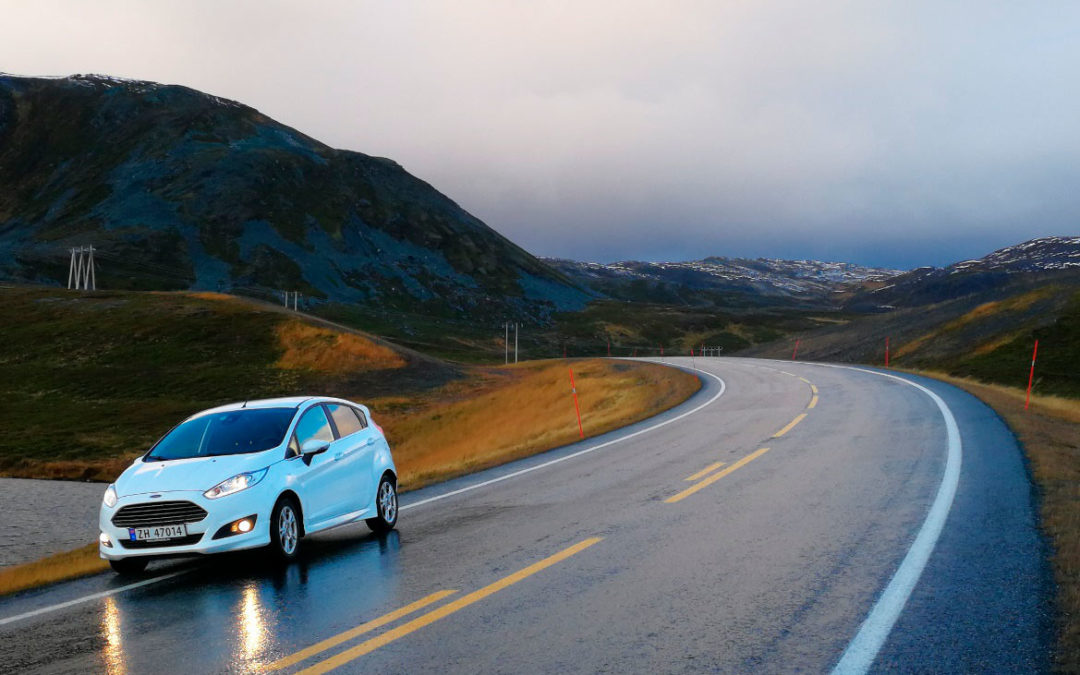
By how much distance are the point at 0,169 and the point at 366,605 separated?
209 meters

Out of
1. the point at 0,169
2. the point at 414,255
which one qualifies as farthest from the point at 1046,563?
the point at 0,169

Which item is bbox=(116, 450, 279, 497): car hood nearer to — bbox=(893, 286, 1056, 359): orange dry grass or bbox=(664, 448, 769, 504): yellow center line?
bbox=(664, 448, 769, 504): yellow center line

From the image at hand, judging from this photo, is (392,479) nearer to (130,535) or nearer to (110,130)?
(130,535)

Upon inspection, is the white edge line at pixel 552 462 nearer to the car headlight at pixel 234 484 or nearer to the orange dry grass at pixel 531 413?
the orange dry grass at pixel 531 413

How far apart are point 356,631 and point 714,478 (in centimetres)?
769

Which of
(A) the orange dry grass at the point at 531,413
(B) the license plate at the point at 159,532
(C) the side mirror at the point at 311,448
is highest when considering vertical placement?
(C) the side mirror at the point at 311,448

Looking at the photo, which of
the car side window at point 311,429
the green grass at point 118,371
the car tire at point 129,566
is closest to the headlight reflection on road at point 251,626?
the car tire at point 129,566

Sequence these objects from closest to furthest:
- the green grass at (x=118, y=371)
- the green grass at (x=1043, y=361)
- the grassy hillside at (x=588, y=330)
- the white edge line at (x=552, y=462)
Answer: the white edge line at (x=552, y=462)
the green grass at (x=1043, y=361)
the green grass at (x=118, y=371)
the grassy hillside at (x=588, y=330)

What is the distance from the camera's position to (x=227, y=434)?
9.92 m

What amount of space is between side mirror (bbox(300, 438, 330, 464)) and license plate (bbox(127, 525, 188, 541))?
151cm

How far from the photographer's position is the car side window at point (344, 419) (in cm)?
1075

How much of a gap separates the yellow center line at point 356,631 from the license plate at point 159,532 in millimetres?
2893

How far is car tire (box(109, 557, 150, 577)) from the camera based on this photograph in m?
8.70

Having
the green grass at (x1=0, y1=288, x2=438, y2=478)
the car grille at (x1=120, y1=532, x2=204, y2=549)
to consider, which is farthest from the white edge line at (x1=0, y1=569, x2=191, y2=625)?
the green grass at (x1=0, y1=288, x2=438, y2=478)
